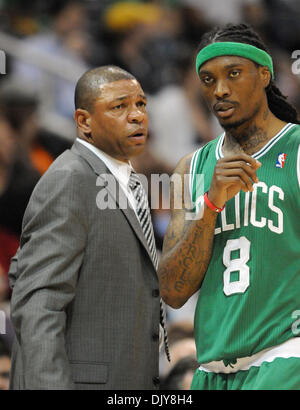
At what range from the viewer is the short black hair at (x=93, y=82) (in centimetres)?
234

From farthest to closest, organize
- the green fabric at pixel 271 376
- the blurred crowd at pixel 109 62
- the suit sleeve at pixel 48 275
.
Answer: the blurred crowd at pixel 109 62
the green fabric at pixel 271 376
the suit sleeve at pixel 48 275

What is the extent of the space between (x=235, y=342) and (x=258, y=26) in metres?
3.34

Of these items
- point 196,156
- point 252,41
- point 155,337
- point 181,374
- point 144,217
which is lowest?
point 181,374

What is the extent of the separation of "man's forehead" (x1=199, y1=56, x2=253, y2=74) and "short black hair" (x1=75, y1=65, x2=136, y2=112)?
0.29 metres

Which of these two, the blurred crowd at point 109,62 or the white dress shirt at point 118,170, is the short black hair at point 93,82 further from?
the blurred crowd at point 109,62

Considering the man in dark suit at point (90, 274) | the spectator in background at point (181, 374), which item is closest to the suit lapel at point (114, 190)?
the man in dark suit at point (90, 274)

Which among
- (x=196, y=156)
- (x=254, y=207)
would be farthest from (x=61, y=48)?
(x=254, y=207)

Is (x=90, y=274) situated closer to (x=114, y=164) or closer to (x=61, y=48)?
(x=114, y=164)

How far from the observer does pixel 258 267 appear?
229cm

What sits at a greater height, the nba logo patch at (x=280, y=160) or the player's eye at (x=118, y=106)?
the player's eye at (x=118, y=106)

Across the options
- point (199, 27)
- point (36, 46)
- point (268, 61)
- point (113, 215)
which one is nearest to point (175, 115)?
point (199, 27)

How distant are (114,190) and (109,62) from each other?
2752 mm

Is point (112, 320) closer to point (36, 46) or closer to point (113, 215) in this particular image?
point (113, 215)

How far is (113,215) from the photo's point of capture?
2219 mm
